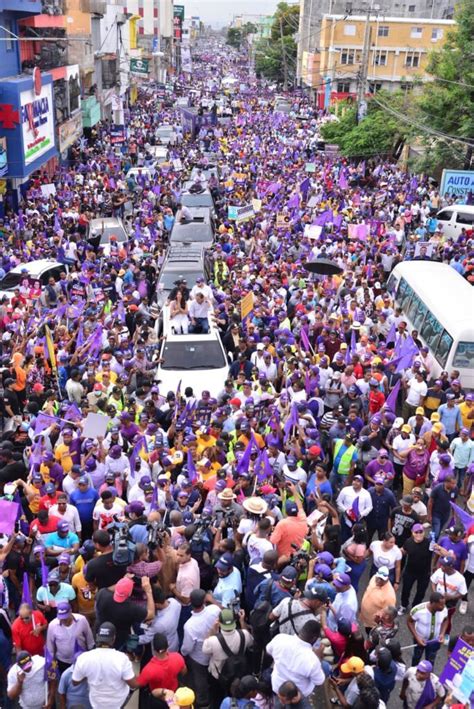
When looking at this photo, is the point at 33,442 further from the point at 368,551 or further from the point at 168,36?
the point at 168,36

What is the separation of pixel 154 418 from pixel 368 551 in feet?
12.2

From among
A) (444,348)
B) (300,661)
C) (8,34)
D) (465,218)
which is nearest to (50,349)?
(444,348)

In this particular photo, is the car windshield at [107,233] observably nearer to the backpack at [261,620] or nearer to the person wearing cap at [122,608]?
the person wearing cap at [122,608]

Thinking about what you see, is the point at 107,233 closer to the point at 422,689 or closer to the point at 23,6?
the point at 23,6

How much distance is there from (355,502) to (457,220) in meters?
16.9

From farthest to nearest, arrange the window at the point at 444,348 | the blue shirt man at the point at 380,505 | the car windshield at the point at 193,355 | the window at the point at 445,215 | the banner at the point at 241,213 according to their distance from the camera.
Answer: the window at the point at 445,215 < the banner at the point at 241,213 < the window at the point at 444,348 < the car windshield at the point at 193,355 < the blue shirt man at the point at 380,505

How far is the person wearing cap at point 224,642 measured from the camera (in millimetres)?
5797

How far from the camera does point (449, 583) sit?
6.75 metres

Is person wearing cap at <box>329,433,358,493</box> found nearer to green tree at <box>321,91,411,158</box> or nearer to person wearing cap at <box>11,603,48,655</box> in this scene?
person wearing cap at <box>11,603,48,655</box>

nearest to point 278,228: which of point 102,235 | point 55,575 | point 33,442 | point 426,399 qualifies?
point 102,235

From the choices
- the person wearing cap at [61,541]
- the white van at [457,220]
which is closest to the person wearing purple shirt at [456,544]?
the person wearing cap at [61,541]

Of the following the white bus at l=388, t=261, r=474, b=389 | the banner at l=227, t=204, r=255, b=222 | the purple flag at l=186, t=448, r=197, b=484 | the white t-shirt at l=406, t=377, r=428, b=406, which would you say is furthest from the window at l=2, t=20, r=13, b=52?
the purple flag at l=186, t=448, r=197, b=484

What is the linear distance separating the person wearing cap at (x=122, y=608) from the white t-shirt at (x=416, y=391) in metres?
6.07

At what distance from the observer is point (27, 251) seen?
746 inches
